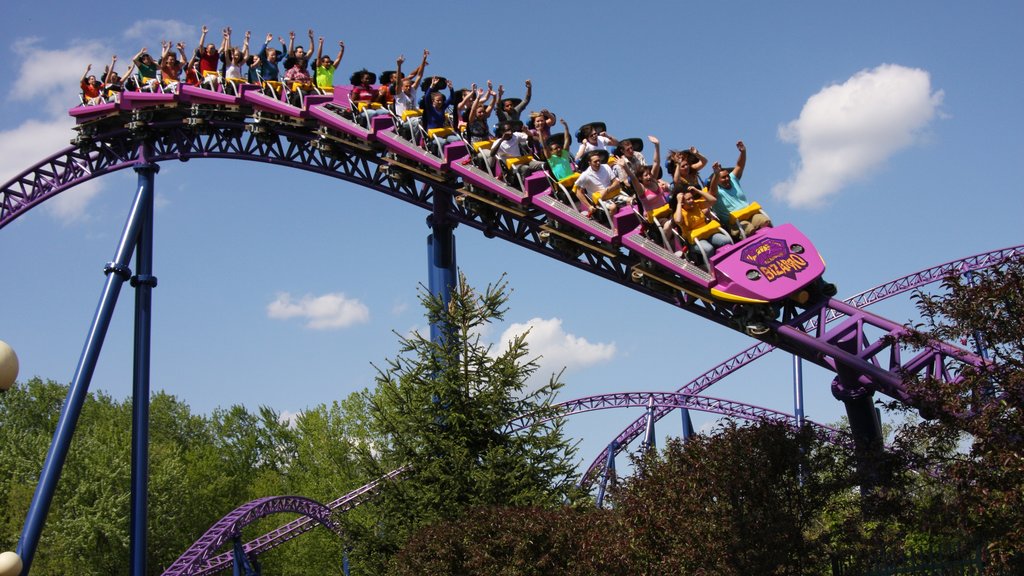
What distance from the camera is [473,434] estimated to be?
31.7 feet

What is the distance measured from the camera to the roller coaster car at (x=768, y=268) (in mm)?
8617

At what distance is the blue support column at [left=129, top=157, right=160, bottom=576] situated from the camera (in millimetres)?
10570

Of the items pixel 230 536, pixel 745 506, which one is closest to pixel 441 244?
pixel 745 506

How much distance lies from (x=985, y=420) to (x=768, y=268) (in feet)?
9.61

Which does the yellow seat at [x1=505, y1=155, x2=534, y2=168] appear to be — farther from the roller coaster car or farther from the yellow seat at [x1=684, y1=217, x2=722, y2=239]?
the roller coaster car

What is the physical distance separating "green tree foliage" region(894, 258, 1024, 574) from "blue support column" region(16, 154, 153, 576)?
24.9 feet

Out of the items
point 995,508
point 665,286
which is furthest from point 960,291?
point 665,286

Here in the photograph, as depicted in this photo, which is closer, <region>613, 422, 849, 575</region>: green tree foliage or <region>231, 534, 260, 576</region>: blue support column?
<region>613, 422, 849, 575</region>: green tree foliage

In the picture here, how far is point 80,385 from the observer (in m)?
10.3

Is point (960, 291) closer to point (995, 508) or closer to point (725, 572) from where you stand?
point (995, 508)

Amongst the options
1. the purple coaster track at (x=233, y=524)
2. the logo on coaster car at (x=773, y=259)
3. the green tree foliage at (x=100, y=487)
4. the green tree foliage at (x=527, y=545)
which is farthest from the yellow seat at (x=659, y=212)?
the green tree foliage at (x=100, y=487)

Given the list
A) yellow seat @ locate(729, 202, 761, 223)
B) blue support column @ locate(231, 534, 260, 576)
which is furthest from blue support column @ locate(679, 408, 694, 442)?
yellow seat @ locate(729, 202, 761, 223)

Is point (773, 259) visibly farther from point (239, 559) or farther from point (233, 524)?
point (239, 559)

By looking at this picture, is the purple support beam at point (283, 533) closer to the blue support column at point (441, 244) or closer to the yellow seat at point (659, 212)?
the blue support column at point (441, 244)
